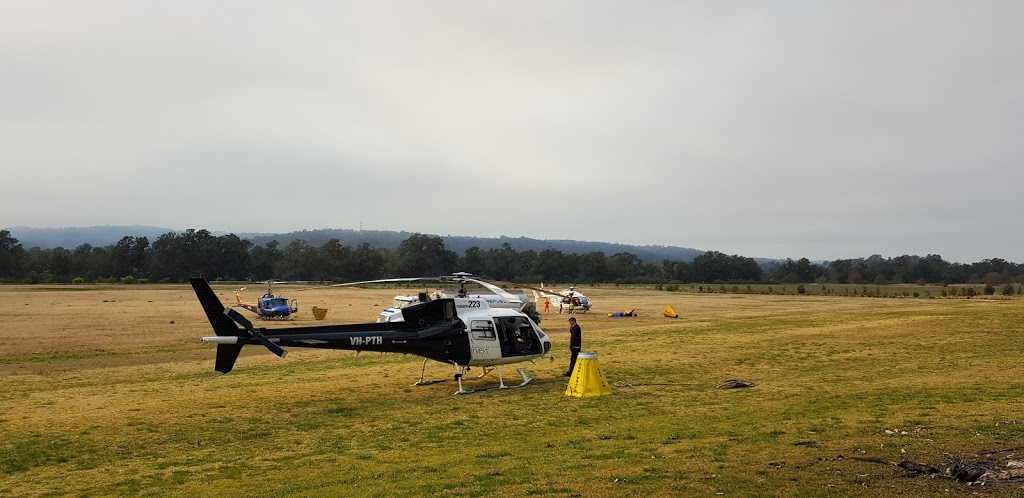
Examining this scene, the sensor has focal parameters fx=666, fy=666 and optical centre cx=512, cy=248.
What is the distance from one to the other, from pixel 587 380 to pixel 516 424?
3244 millimetres

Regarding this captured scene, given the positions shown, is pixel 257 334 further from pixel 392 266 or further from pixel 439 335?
pixel 392 266

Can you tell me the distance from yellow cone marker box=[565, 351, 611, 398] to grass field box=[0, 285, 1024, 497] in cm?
44

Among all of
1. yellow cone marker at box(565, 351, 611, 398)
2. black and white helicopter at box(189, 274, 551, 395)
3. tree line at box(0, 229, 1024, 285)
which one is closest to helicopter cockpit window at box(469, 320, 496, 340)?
black and white helicopter at box(189, 274, 551, 395)

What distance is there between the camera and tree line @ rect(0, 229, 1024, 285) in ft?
440

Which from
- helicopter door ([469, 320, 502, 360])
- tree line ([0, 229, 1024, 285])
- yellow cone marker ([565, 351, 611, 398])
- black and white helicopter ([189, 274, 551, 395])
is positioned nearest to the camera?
black and white helicopter ([189, 274, 551, 395])

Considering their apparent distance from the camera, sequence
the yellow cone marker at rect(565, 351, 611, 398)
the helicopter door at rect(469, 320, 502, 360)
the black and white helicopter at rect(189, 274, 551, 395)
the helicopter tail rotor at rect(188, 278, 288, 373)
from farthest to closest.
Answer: the helicopter door at rect(469, 320, 502, 360)
the yellow cone marker at rect(565, 351, 611, 398)
the black and white helicopter at rect(189, 274, 551, 395)
the helicopter tail rotor at rect(188, 278, 288, 373)

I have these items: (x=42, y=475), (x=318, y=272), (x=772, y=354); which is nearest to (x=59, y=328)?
(x=42, y=475)

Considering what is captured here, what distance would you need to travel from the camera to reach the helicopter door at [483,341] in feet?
57.5

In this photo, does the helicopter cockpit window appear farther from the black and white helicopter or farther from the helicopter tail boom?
the helicopter tail boom

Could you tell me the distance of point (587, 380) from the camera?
16109mm

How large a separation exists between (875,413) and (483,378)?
10175mm

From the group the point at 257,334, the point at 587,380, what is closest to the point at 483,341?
the point at 587,380

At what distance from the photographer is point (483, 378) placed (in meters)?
19.3

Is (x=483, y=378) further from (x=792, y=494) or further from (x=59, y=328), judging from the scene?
(x=59, y=328)
